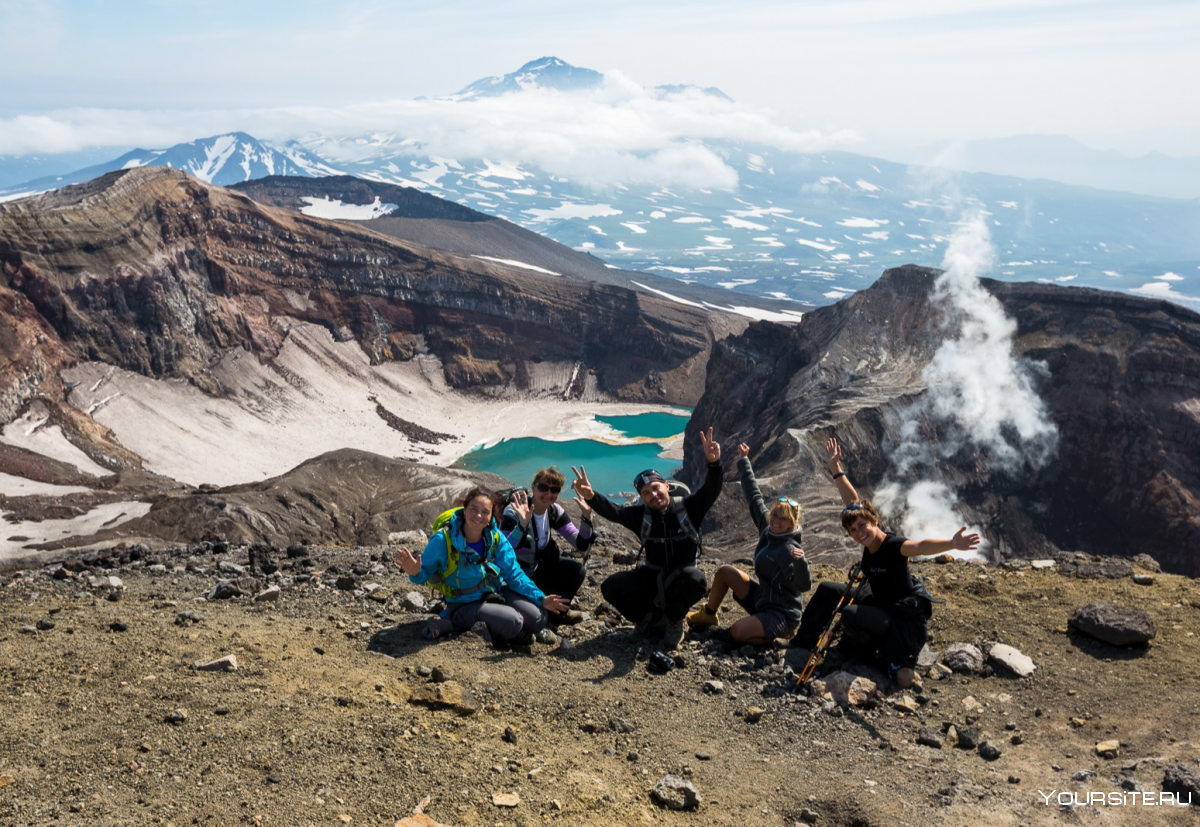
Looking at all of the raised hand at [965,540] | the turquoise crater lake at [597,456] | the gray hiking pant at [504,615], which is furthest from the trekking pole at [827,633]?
the turquoise crater lake at [597,456]

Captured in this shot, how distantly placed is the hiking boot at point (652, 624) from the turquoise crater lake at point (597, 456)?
53.6 meters

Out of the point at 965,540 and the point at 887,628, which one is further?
the point at 887,628

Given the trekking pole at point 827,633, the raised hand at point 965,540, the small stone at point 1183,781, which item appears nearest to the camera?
the small stone at point 1183,781

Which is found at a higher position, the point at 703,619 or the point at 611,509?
the point at 611,509

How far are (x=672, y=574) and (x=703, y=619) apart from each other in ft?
3.05

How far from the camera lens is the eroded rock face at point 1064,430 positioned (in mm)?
32562

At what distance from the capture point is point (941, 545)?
315 inches

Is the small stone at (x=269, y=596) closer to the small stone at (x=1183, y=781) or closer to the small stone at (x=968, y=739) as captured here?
the small stone at (x=968, y=739)

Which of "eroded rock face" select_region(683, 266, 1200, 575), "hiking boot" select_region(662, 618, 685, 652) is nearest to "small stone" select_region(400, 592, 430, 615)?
"hiking boot" select_region(662, 618, 685, 652)

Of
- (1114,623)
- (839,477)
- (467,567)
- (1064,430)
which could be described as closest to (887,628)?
(839,477)

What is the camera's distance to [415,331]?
9362 centimetres

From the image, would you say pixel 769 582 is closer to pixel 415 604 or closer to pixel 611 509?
pixel 611 509

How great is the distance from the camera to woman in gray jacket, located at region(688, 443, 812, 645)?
9117 mm

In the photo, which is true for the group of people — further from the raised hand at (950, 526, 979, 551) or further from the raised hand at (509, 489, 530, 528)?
the raised hand at (950, 526, 979, 551)
